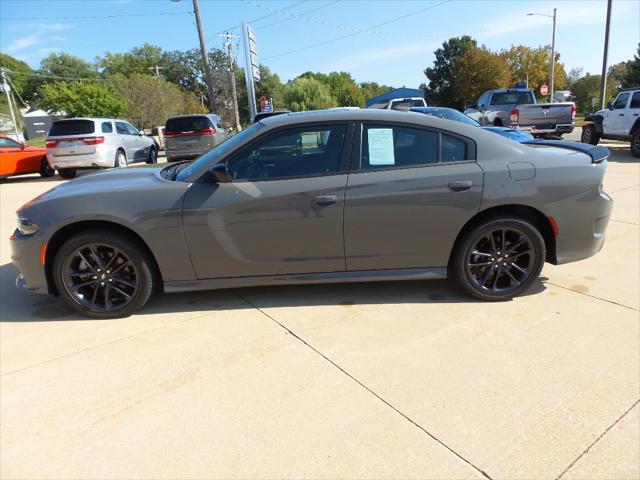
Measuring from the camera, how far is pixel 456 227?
3.21 metres

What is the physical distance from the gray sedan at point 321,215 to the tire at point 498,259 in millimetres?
11

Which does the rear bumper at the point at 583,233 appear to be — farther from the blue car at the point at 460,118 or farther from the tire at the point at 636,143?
the tire at the point at 636,143

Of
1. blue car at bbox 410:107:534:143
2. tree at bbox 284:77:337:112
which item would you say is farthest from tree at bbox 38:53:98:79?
blue car at bbox 410:107:534:143

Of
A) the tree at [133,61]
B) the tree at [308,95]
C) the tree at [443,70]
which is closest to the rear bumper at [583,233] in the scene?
the tree at [308,95]

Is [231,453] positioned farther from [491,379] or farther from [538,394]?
[538,394]

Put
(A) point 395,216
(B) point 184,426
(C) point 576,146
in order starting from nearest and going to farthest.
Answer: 1. (B) point 184,426
2. (A) point 395,216
3. (C) point 576,146

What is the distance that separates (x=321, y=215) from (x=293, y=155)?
0.54m

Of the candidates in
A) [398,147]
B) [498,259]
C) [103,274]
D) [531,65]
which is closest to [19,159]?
[103,274]

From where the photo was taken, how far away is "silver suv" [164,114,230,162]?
44.3 feet

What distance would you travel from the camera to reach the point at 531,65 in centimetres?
5106

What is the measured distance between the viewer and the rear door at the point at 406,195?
3.12 m

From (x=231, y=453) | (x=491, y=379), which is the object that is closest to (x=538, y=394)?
(x=491, y=379)

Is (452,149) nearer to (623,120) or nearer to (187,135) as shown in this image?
(187,135)

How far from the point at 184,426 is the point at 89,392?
2.38ft
